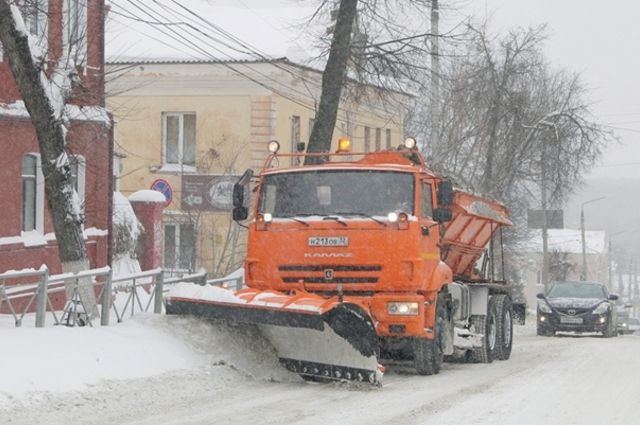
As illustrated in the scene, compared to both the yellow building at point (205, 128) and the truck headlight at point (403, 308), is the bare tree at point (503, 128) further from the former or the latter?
the truck headlight at point (403, 308)

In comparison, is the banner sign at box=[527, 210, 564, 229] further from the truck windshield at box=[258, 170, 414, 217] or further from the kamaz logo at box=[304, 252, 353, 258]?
the kamaz logo at box=[304, 252, 353, 258]

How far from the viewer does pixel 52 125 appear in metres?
16.4

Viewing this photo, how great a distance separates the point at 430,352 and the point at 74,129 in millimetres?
10327

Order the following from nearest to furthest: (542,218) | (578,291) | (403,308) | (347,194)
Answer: (403,308)
(347,194)
(578,291)
(542,218)

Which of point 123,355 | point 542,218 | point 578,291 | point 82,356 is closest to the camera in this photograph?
point 82,356

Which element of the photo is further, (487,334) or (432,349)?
(487,334)

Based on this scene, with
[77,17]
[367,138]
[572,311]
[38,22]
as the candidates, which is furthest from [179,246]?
[77,17]

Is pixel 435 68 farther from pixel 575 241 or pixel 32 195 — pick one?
pixel 575 241

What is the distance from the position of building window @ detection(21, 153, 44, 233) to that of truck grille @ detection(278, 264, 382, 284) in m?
9.14

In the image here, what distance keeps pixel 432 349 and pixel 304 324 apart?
2.53m

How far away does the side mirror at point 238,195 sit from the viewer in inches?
583

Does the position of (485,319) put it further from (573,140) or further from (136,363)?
(573,140)

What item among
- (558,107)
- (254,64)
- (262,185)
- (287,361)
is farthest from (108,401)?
(558,107)

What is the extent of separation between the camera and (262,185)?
49.3ft
